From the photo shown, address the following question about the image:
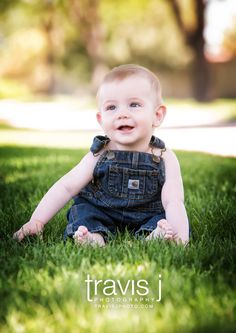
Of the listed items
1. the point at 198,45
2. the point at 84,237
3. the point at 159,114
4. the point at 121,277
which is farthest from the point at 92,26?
the point at 121,277

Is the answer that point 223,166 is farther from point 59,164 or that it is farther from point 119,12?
point 119,12

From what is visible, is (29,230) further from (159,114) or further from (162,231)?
(159,114)

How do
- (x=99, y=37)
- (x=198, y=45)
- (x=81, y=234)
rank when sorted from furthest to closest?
(x=99, y=37)
(x=198, y=45)
(x=81, y=234)

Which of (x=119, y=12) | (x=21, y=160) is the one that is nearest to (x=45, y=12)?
(x=119, y=12)

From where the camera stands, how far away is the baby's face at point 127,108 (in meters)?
2.48

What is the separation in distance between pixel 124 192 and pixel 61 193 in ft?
0.99

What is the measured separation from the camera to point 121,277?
180cm

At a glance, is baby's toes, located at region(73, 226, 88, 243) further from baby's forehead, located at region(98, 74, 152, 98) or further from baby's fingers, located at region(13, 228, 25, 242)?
baby's forehead, located at region(98, 74, 152, 98)

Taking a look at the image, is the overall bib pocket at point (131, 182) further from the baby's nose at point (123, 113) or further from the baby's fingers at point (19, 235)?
the baby's fingers at point (19, 235)

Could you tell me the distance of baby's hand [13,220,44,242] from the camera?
2.40 m

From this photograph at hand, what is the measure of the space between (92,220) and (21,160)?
9.93ft

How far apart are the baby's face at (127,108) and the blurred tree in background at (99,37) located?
718 inches

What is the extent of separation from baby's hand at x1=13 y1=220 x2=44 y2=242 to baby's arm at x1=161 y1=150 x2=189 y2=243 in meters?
0.59

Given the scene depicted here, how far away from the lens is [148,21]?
28.9 metres
